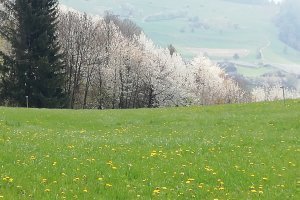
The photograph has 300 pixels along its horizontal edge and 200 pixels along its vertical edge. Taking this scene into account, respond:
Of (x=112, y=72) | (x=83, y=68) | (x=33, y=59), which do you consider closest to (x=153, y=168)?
(x=33, y=59)

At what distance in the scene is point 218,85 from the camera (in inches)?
4621

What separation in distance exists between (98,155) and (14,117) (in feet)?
63.6

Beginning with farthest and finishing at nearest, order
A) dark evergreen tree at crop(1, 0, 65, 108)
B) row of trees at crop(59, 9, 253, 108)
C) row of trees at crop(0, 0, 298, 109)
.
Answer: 1. row of trees at crop(59, 9, 253, 108)
2. row of trees at crop(0, 0, 298, 109)
3. dark evergreen tree at crop(1, 0, 65, 108)

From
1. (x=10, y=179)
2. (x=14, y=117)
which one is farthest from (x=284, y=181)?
(x=14, y=117)

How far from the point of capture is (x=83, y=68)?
80375mm

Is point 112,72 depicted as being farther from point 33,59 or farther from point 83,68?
point 33,59

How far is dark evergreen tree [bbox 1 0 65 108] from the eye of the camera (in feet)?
199

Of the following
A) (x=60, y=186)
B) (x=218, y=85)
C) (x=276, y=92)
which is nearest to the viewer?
(x=60, y=186)

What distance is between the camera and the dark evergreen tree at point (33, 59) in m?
60.7

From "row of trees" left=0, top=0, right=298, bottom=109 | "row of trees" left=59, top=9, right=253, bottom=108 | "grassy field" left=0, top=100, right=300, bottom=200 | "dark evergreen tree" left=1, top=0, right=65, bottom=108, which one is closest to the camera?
"grassy field" left=0, top=100, right=300, bottom=200

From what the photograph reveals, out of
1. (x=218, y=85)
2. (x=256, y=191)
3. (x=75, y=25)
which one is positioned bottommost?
(x=256, y=191)

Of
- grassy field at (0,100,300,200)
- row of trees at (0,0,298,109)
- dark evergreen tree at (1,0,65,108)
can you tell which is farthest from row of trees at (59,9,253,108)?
grassy field at (0,100,300,200)

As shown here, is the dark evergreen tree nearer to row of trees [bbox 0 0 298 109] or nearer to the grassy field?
row of trees [bbox 0 0 298 109]

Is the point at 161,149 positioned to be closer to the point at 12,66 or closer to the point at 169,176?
the point at 169,176
